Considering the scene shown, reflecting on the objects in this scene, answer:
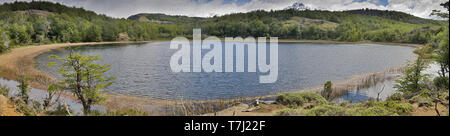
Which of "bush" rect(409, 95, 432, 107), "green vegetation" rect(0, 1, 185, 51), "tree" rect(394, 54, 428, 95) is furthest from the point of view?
"green vegetation" rect(0, 1, 185, 51)

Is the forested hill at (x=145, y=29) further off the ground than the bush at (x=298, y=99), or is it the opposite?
the forested hill at (x=145, y=29)

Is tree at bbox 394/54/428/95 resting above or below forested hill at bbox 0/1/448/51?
below

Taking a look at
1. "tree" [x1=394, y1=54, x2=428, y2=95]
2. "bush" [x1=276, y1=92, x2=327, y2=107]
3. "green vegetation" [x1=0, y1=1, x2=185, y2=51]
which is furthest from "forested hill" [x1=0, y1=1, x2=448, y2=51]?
"bush" [x1=276, y1=92, x2=327, y2=107]

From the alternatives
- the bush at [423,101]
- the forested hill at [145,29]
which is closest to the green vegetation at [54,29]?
the forested hill at [145,29]

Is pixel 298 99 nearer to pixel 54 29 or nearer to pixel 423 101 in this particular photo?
pixel 423 101

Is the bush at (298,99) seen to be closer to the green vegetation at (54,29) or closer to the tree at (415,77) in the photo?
the tree at (415,77)

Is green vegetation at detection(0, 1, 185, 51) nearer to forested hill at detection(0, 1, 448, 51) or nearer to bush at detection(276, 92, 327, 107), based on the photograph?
forested hill at detection(0, 1, 448, 51)

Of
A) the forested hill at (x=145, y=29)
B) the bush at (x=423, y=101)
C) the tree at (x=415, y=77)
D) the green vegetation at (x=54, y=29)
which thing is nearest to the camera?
the bush at (x=423, y=101)

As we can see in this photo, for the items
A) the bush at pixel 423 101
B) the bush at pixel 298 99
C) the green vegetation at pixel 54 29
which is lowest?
the bush at pixel 298 99

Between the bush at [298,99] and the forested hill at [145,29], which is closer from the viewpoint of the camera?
the bush at [298,99]
